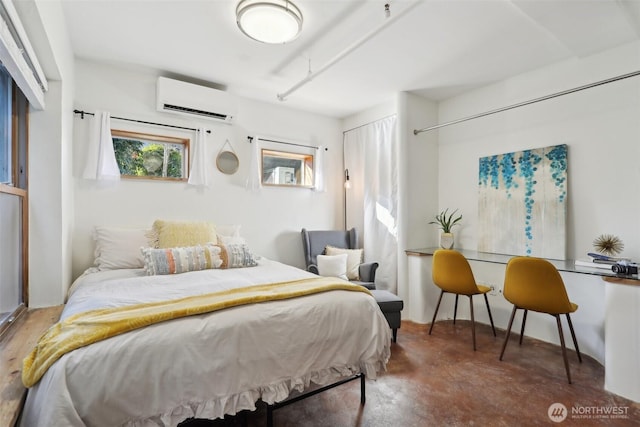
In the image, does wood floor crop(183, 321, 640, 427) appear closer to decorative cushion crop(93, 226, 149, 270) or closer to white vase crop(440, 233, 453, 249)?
white vase crop(440, 233, 453, 249)

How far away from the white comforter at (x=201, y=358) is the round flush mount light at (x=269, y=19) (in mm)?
1698

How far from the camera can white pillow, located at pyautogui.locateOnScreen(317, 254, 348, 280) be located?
138 inches

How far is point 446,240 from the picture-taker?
11.5 ft

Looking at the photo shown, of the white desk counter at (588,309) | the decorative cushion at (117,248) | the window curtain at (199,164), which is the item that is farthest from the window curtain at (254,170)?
the white desk counter at (588,309)

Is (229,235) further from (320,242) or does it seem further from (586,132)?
(586,132)

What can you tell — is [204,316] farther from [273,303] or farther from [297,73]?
[297,73]

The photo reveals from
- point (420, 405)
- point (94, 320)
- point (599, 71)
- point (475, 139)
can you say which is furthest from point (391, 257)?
point (94, 320)

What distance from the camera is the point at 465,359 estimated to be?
255cm

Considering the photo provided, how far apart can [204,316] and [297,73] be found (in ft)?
8.33

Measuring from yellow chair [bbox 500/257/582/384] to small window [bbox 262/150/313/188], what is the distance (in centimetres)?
266

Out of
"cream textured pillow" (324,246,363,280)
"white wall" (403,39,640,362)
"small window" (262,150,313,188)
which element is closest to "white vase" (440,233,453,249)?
"white wall" (403,39,640,362)

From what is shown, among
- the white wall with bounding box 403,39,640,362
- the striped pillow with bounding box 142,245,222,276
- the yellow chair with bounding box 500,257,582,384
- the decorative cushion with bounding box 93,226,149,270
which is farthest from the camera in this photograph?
the decorative cushion with bounding box 93,226,149,270

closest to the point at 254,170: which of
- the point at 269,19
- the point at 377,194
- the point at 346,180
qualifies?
the point at 346,180

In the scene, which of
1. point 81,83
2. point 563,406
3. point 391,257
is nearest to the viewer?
point 563,406
